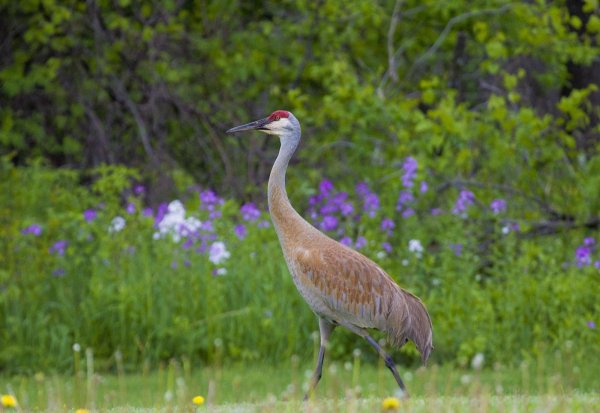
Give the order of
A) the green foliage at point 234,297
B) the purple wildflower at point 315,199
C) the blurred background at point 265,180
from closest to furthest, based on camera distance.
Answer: the green foliage at point 234,297
the blurred background at point 265,180
the purple wildflower at point 315,199

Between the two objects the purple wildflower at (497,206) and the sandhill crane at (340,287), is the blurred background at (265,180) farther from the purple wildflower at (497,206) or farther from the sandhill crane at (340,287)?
the sandhill crane at (340,287)

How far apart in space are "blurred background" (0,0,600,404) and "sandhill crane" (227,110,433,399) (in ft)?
2.96

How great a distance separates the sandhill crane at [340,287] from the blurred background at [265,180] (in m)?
0.90

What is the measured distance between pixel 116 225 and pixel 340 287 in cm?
372

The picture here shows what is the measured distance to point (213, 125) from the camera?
14562 millimetres

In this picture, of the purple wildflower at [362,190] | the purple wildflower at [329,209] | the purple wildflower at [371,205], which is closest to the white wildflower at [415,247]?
the purple wildflower at [371,205]

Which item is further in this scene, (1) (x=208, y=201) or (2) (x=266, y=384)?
(1) (x=208, y=201)

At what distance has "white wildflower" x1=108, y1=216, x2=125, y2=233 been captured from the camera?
34.2 feet

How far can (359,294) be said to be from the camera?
728cm

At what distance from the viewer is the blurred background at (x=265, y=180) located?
9.69m

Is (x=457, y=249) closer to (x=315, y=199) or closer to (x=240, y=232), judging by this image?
(x=315, y=199)

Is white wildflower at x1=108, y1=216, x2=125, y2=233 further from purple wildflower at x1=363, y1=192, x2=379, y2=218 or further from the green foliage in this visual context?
purple wildflower at x1=363, y1=192, x2=379, y2=218

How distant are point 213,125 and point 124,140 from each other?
1154mm

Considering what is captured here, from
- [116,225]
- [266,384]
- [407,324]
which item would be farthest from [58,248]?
[407,324]
